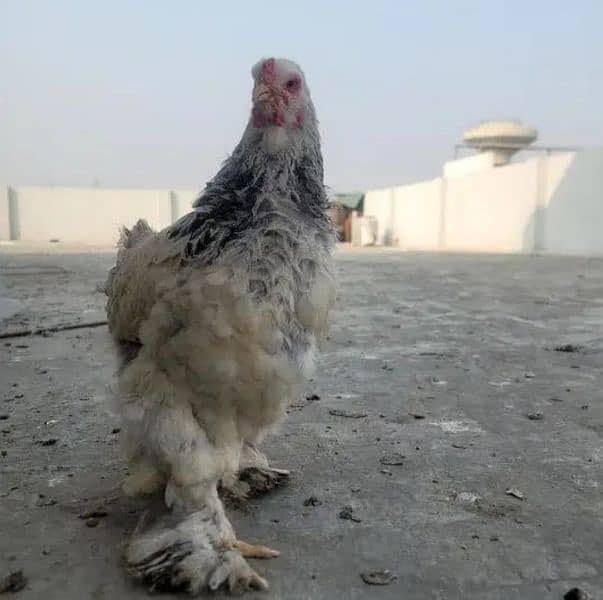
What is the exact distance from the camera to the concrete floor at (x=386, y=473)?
1.90 m

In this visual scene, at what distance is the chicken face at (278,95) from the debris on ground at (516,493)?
1597 mm

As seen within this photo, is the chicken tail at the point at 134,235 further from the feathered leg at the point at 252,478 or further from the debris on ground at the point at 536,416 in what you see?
the debris on ground at the point at 536,416

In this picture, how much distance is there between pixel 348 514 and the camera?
228cm

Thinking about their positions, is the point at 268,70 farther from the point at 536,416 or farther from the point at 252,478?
the point at 536,416

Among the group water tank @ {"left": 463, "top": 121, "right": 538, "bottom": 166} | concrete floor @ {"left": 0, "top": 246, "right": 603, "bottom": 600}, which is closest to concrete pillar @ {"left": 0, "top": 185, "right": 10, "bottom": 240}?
water tank @ {"left": 463, "top": 121, "right": 538, "bottom": 166}

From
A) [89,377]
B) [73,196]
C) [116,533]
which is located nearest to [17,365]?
[89,377]

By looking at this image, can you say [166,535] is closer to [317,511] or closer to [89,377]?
[317,511]

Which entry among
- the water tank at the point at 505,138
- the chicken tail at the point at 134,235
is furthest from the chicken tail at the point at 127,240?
the water tank at the point at 505,138

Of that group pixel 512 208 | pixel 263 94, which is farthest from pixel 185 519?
pixel 512 208

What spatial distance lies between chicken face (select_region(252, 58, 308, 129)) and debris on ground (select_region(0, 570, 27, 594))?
5.21 ft

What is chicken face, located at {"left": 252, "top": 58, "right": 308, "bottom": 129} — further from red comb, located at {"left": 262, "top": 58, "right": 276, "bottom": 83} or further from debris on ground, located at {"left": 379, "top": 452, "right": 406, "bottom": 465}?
debris on ground, located at {"left": 379, "top": 452, "right": 406, "bottom": 465}

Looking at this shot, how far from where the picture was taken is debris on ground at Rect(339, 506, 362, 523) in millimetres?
2243

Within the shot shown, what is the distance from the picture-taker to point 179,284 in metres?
2.04

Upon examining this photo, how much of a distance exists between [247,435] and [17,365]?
2860 millimetres
